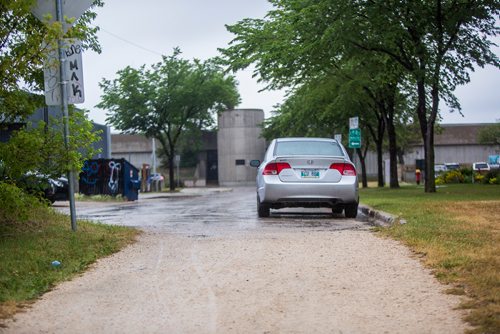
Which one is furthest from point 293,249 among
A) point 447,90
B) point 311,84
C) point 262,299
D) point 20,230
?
point 311,84

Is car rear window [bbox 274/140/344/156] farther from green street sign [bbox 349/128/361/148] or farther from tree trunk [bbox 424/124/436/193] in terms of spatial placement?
green street sign [bbox 349/128/361/148]

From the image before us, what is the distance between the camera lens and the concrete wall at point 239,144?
67.8 m

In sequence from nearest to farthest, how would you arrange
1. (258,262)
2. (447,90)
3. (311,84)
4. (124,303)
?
(124,303)
(258,262)
(447,90)
(311,84)

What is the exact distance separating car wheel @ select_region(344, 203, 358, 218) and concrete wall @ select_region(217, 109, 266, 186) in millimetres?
52372

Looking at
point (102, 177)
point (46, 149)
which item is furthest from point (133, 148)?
point (46, 149)

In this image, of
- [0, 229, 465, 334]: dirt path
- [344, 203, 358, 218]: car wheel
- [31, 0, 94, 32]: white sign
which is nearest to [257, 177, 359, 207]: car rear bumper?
[344, 203, 358, 218]: car wheel

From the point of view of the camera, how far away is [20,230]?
414 inches

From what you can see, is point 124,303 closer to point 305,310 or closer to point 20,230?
point 305,310

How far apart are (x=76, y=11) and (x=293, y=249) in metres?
4.97

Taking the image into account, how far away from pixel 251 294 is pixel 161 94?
40.5m

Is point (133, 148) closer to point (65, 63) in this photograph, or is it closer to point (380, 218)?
point (380, 218)

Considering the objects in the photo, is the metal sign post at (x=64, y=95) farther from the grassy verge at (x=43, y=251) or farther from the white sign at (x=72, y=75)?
the grassy verge at (x=43, y=251)

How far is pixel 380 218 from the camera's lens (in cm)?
1448

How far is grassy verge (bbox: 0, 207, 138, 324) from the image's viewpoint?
685 centimetres
